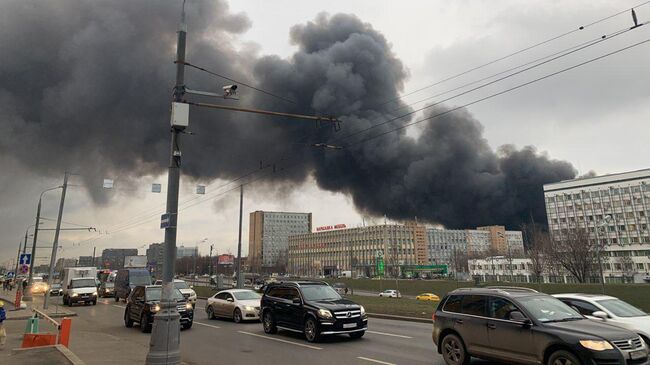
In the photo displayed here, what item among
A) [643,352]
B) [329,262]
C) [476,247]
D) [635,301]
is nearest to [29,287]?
[643,352]

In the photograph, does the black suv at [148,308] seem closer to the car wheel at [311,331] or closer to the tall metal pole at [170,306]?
the car wheel at [311,331]

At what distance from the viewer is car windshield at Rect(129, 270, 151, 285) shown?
96.4 ft

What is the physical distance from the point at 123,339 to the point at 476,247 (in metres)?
130

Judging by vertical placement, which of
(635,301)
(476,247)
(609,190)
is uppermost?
(609,190)

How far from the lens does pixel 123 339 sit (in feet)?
43.0

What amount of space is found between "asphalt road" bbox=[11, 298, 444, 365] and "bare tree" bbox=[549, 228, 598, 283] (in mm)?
44237

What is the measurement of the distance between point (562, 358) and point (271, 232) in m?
153

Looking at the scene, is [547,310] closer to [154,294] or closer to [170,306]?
[170,306]

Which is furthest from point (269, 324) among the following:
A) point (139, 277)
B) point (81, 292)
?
point (81, 292)

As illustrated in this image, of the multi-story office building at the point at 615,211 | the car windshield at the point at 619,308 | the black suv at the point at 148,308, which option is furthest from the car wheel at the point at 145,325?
the multi-story office building at the point at 615,211

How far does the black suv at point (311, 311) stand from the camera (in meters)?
11.8

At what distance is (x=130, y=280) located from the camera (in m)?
29.6

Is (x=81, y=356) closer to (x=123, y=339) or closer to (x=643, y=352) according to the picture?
(x=123, y=339)

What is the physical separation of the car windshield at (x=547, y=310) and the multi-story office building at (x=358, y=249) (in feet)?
355
